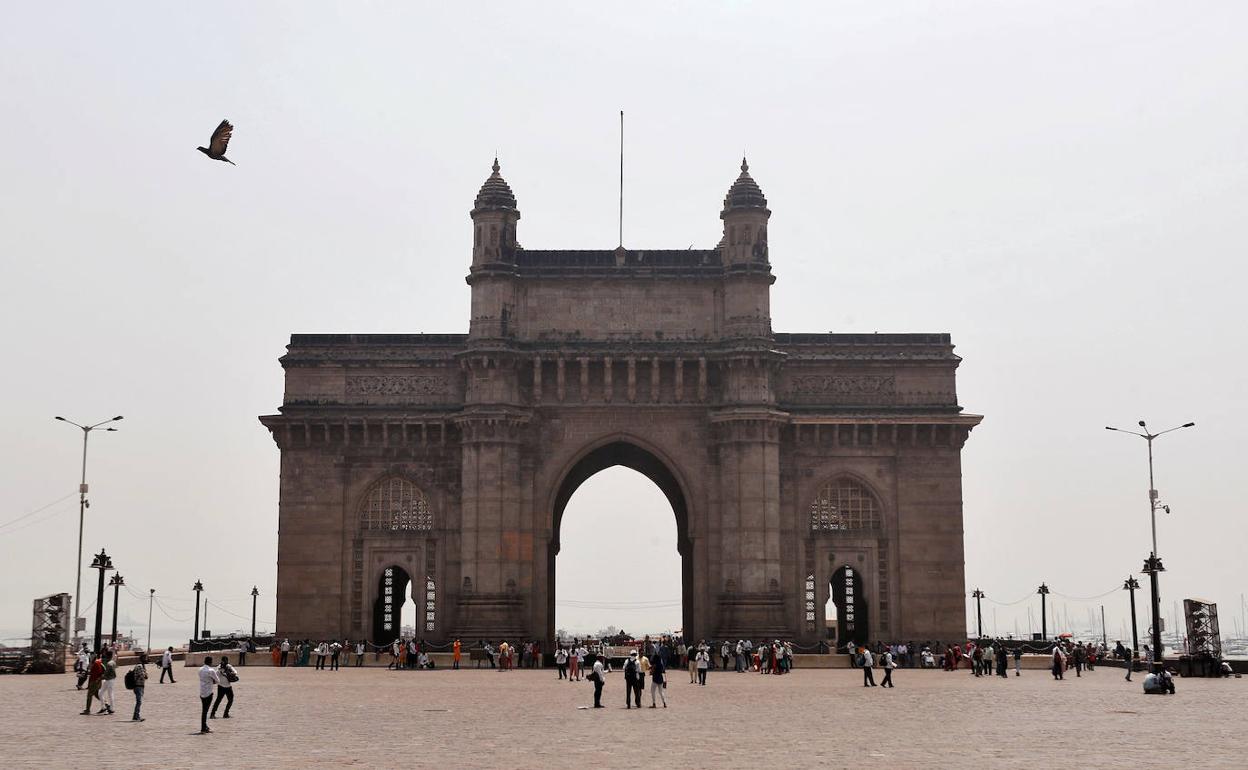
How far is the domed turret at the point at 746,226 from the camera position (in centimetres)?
5781

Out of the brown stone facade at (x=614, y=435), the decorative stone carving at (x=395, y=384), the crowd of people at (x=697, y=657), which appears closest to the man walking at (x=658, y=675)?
the crowd of people at (x=697, y=657)

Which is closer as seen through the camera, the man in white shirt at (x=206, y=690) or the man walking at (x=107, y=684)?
the man in white shirt at (x=206, y=690)

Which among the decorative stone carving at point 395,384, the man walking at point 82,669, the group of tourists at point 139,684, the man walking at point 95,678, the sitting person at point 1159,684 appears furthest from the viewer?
the decorative stone carving at point 395,384

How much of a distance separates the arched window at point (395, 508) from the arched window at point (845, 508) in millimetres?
15830

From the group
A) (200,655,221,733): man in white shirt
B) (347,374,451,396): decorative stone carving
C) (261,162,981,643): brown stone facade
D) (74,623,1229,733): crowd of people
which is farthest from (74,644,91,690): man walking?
(347,374,451,396): decorative stone carving

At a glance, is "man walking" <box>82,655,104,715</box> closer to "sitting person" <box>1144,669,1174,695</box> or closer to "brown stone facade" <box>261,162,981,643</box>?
"brown stone facade" <box>261,162,981,643</box>

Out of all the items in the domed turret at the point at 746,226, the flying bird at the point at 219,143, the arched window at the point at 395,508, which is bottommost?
the arched window at the point at 395,508

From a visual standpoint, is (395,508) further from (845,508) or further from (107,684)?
(107,684)

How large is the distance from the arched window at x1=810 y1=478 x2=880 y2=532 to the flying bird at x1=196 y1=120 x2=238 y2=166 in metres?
37.5

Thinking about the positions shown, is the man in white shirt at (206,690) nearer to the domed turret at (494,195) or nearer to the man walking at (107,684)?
the man walking at (107,684)

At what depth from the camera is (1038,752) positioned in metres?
22.2

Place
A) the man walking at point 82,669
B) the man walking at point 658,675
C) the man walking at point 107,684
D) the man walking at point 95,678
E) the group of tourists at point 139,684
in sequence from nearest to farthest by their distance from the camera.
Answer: the group of tourists at point 139,684
the man walking at point 107,684
the man walking at point 95,678
the man walking at point 658,675
the man walking at point 82,669

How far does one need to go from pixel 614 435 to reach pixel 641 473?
7097 millimetres

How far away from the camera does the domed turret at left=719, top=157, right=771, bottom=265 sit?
57812 mm
